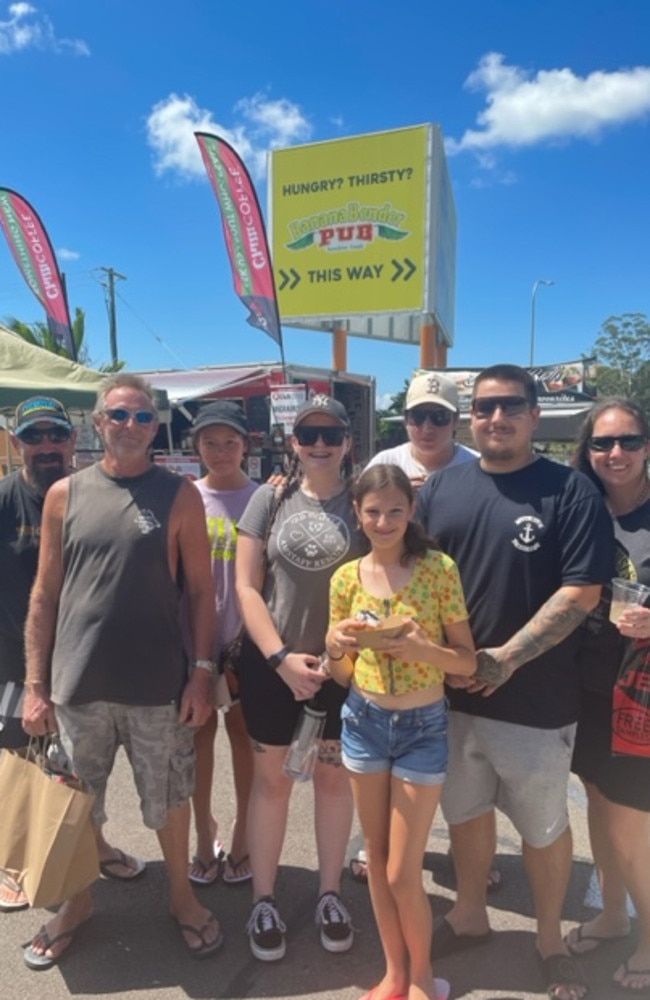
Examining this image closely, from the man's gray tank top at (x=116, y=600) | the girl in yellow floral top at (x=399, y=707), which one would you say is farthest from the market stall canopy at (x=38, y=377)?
the girl in yellow floral top at (x=399, y=707)

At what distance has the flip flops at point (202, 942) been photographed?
252cm

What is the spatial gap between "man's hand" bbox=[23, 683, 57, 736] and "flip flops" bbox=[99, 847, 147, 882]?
2.85 feet

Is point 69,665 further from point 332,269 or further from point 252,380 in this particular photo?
point 332,269

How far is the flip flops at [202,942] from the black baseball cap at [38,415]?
2.05 metres

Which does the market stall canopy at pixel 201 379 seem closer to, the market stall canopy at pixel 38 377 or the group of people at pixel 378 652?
the market stall canopy at pixel 38 377

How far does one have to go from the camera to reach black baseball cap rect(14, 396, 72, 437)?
9.43ft

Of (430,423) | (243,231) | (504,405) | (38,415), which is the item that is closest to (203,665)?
(38,415)

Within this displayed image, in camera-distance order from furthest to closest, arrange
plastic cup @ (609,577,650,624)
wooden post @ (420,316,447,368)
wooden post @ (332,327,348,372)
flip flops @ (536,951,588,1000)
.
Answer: wooden post @ (332,327,348,372), wooden post @ (420,316,447,368), flip flops @ (536,951,588,1000), plastic cup @ (609,577,650,624)

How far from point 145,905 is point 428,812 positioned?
144 cm

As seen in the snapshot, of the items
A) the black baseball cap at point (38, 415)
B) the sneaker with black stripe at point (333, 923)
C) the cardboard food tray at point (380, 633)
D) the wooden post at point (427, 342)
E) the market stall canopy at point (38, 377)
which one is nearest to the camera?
the cardboard food tray at point (380, 633)

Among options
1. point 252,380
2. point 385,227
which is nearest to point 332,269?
point 385,227

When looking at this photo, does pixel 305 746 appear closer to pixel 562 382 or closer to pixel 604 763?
pixel 604 763

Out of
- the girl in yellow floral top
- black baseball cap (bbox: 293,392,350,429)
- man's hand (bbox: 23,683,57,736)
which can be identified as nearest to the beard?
man's hand (bbox: 23,683,57,736)

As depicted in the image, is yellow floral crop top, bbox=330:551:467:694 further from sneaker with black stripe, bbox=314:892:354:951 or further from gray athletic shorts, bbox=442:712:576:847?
sneaker with black stripe, bbox=314:892:354:951
